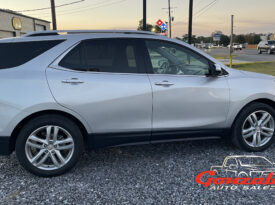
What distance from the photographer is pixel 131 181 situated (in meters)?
3.23

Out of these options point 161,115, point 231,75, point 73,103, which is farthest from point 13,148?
point 231,75

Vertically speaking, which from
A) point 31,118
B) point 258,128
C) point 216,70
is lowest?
point 258,128

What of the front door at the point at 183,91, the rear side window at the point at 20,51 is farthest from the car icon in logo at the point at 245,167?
the rear side window at the point at 20,51

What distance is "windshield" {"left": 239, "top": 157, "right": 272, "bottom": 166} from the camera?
3.65 m

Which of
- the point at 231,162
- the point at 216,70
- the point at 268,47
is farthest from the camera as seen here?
the point at 268,47

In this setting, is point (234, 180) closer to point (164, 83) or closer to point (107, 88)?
point (164, 83)

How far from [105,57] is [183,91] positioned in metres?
1.08

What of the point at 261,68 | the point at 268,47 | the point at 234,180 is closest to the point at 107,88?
the point at 234,180

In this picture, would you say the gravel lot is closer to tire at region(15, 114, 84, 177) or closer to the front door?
tire at region(15, 114, 84, 177)

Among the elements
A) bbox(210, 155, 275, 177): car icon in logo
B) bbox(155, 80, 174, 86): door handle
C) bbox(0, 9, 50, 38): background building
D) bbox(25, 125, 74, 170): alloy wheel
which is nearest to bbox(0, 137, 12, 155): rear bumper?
bbox(25, 125, 74, 170): alloy wheel

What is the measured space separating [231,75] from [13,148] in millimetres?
2996

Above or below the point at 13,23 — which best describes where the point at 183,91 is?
below

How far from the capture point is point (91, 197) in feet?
9.48

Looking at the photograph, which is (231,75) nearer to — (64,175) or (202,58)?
(202,58)
